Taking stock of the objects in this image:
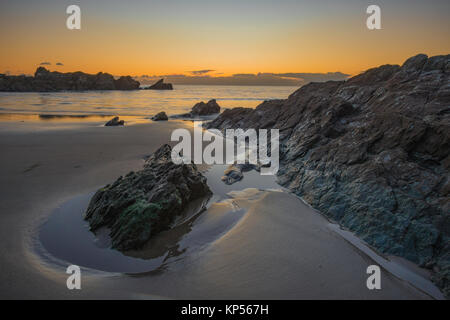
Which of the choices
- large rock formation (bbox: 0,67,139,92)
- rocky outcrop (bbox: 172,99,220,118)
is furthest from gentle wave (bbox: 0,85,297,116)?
large rock formation (bbox: 0,67,139,92)

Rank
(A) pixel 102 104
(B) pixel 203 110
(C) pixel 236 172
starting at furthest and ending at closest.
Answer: (A) pixel 102 104 < (B) pixel 203 110 < (C) pixel 236 172

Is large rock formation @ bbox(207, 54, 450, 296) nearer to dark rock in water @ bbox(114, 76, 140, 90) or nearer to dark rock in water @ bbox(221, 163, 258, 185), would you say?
dark rock in water @ bbox(221, 163, 258, 185)

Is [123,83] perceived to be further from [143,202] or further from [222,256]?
[222,256]

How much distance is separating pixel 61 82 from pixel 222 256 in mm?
90640

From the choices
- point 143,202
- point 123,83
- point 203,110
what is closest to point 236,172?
point 143,202

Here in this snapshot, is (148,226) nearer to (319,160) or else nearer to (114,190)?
(114,190)

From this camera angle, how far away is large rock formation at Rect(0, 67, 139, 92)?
2389 inches

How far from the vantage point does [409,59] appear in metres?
6.33

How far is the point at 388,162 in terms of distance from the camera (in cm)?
432
